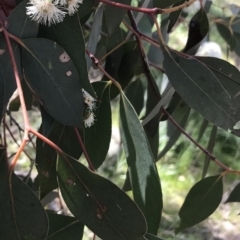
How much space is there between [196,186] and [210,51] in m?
0.22

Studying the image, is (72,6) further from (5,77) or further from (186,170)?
(186,170)

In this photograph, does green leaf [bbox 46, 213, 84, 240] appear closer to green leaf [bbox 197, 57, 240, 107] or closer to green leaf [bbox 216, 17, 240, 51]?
green leaf [bbox 197, 57, 240, 107]

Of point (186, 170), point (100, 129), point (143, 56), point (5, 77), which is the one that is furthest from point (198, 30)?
point (186, 170)

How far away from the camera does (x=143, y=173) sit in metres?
0.45

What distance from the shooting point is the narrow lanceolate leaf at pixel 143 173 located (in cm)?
45

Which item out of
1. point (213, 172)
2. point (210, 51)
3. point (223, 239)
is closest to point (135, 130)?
point (210, 51)

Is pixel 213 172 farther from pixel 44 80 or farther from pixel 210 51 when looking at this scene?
pixel 44 80

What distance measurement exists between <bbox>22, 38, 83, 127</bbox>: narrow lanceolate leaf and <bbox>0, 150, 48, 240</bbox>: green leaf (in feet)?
0.26

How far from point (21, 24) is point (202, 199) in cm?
37

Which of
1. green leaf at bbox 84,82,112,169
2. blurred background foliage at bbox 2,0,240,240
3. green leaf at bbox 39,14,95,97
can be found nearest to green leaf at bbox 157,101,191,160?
green leaf at bbox 84,82,112,169

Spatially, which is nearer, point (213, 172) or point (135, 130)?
point (135, 130)

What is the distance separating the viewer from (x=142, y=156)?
45 centimetres

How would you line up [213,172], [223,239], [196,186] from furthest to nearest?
[213,172]
[223,239]
[196,186]

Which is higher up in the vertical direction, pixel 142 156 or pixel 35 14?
pixel 35 14
